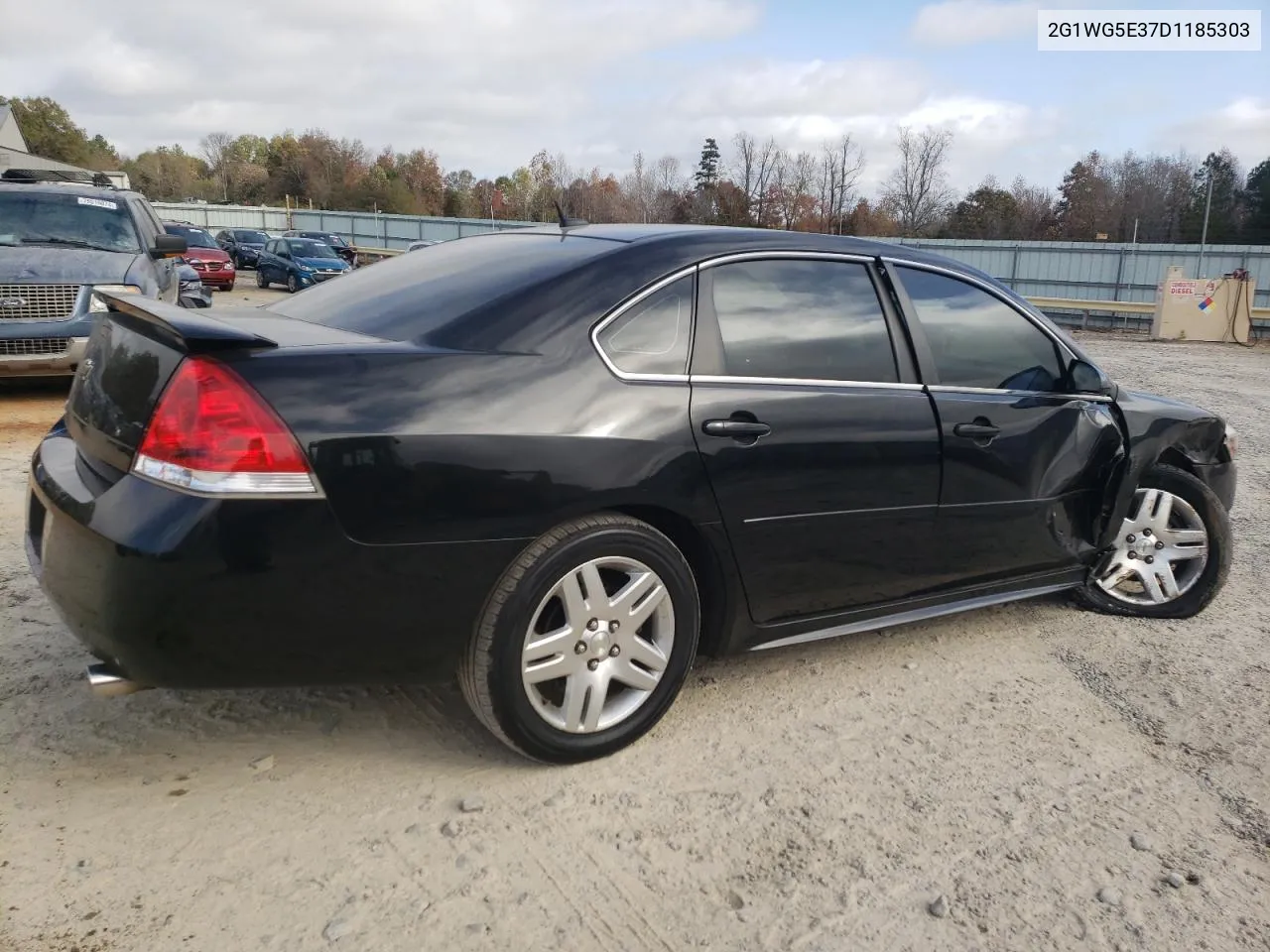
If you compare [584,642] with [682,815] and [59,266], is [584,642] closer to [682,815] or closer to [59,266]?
[682,815]

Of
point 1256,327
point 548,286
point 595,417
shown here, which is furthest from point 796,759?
point 1256,327

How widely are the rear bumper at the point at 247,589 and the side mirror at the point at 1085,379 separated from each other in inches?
102

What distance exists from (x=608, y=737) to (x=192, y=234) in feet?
90.7

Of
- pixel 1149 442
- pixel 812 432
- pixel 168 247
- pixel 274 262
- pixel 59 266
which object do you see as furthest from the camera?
pixel 274 262

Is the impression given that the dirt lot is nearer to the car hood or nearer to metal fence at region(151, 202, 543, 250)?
the car hood

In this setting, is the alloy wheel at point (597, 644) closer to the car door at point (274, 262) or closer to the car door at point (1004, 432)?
the car door at point (1004, 432)

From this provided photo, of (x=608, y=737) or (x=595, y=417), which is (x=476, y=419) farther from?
(x=608, y=737)

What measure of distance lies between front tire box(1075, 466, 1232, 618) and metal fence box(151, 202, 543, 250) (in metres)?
30.5

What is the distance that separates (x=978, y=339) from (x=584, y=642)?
2043 millimetres

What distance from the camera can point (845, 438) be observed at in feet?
10.7

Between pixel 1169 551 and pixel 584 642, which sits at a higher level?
pixel 584 642

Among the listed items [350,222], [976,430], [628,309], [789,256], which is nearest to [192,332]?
[628,309]

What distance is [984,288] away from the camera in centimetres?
390

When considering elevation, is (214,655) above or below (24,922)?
above
